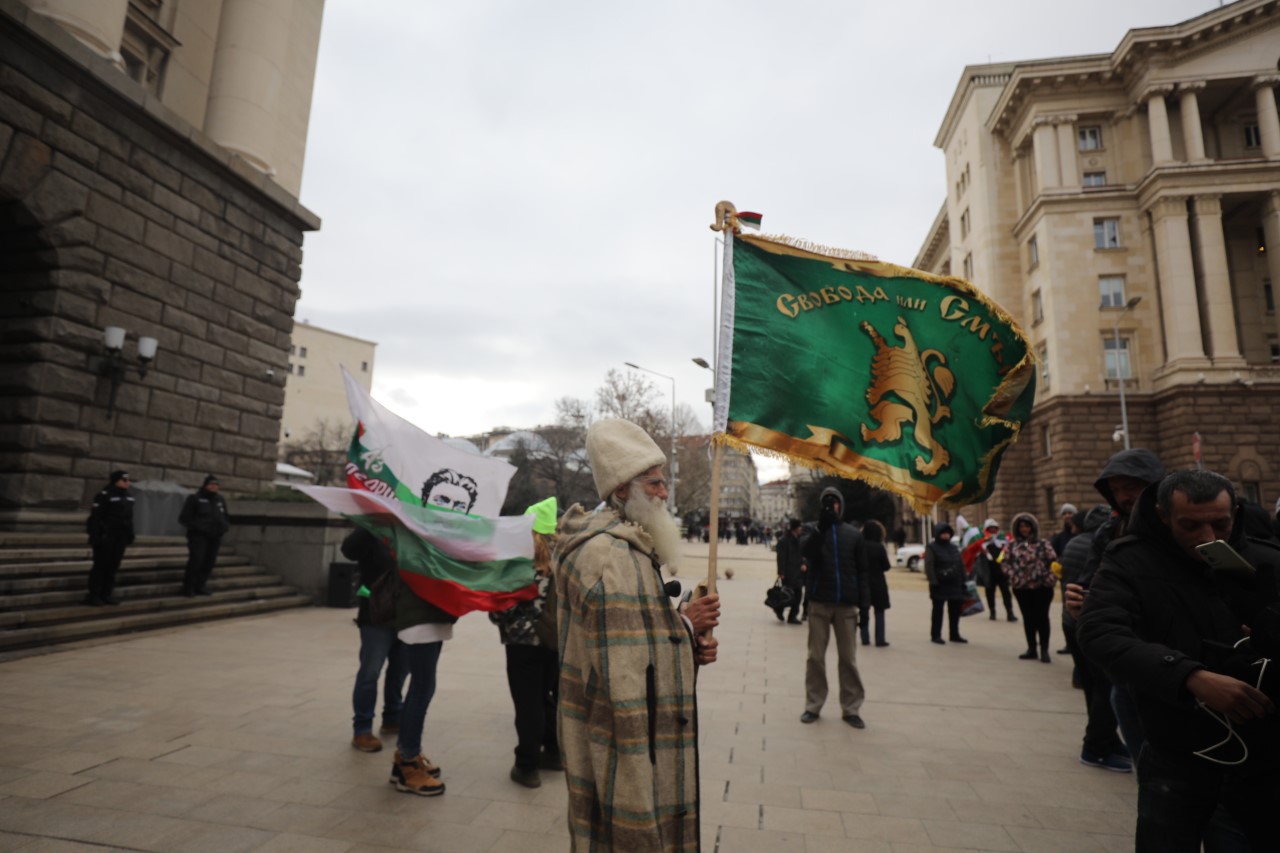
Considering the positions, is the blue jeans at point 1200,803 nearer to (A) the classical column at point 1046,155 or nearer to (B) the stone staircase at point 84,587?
(B) the stone staircase at point 84,587

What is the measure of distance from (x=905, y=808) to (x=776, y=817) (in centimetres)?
85

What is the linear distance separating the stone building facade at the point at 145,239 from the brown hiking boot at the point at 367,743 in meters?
8.03

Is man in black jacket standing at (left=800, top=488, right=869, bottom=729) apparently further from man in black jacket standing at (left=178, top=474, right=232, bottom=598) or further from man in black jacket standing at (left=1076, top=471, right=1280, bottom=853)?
man in black jacket standing at (left=178, top=474, right=232, bottom=598)

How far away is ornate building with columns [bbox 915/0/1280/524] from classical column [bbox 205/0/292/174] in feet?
97.4

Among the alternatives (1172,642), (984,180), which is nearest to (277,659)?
(1172,642)

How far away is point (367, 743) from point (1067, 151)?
38.4 meters

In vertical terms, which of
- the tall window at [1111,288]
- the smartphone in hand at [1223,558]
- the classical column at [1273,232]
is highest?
the classical column at [1273,232]

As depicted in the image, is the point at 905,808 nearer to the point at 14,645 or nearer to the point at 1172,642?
the point at 1172,642

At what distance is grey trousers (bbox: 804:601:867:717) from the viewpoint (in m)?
6.09

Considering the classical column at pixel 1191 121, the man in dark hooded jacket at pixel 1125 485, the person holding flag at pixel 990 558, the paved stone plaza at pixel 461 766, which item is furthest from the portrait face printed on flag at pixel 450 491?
the classical column at pixel 1191 121

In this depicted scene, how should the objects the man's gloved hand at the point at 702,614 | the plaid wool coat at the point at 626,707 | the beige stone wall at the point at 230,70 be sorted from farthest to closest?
the beige stone wall at the point at 230,70 < the man's gloved hand at the point at 702,614 < the plaid wool coat at the point at 626,707

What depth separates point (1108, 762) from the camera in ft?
16.6

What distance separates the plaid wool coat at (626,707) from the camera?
212 centimetres

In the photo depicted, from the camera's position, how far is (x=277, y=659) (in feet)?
25.8
